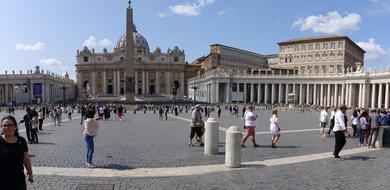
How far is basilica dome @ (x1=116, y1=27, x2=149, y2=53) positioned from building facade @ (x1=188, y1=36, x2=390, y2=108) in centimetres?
3290

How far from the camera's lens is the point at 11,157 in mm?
4621

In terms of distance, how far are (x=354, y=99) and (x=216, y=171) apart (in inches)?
2834

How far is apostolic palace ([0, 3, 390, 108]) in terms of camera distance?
69438mm

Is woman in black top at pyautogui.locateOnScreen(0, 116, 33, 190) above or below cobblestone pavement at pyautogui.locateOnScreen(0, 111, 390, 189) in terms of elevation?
above

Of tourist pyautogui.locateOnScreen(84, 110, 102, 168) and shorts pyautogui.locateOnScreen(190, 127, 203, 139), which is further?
shorts pyautogui.locateOnScreen(190, 127, 203, 139)

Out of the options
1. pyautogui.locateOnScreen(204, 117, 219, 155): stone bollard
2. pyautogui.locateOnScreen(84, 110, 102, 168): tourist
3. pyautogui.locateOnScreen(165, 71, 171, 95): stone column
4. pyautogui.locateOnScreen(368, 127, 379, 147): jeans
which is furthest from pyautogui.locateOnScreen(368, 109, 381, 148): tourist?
pyautogui.locateOnScreen(165, 71, 171, 95): stone column

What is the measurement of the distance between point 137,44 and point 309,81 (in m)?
77.0

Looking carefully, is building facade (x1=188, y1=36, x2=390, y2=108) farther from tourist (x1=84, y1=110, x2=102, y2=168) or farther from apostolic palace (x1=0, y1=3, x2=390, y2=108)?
tourist (x1=84, y1=110, x2=102, y2=168)

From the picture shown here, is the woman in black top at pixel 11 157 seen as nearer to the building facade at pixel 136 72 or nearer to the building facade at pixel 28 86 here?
the building facade at pixel 28 86

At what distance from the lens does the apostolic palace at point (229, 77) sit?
69.4 meters

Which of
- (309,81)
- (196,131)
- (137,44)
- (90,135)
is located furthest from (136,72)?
(90,135)

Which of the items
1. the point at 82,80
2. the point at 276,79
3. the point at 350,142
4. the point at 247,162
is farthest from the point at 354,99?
the point at 82,80

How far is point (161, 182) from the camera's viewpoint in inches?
317

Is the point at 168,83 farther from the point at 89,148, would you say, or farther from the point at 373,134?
the point at 89,148
